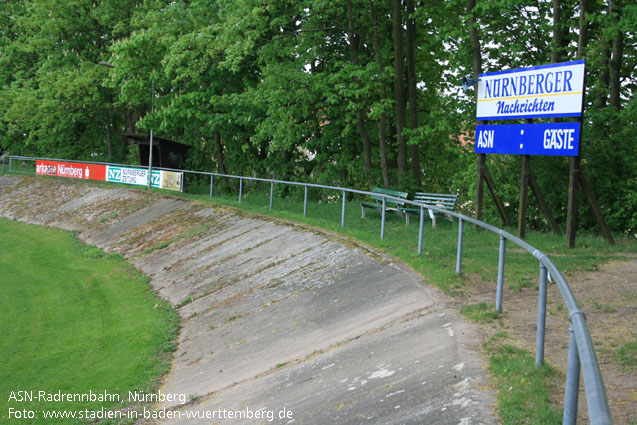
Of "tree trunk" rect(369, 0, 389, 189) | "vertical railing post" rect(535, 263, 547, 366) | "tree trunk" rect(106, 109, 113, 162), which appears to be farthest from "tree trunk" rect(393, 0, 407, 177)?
"tree trunk" rect(106, 109, 113, 162)

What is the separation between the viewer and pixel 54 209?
25.5 metres

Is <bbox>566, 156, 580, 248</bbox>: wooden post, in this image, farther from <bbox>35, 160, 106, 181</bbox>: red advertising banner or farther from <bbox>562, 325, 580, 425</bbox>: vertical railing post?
<bbox>35, 160, 106, 181</bbox>: red advertising banner

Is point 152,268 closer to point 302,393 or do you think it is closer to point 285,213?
point 285,213

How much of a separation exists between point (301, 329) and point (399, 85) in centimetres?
1228

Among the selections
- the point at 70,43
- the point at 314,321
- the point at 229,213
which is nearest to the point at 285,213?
the point at 229,213

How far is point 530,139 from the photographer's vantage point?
1220 centimetres

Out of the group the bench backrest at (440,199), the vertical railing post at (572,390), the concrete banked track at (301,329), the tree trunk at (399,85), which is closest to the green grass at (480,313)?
the concrete banked track at (301,329)

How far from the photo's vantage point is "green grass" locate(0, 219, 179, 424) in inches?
356

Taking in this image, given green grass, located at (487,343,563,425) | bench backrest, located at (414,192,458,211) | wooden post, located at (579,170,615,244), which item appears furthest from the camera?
bench backrest, located at (414,192,458,211)

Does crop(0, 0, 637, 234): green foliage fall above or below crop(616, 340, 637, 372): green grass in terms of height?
above

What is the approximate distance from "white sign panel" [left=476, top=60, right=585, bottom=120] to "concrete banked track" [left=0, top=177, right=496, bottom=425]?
4.22 meters

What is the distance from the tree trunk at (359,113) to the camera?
20.3 meters

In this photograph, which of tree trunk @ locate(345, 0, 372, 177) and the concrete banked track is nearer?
the concrete banked track

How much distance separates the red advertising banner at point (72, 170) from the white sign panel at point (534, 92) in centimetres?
1893
